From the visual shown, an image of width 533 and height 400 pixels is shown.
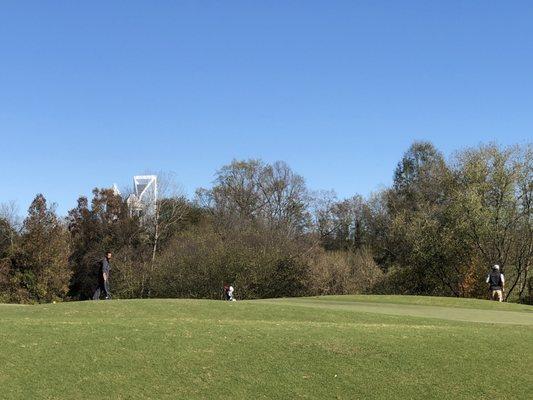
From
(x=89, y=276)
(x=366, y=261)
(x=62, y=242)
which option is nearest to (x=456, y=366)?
(x=366, y=261)

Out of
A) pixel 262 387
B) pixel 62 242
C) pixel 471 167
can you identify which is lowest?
pixel 262 387

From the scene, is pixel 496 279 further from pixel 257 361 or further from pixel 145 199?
pixel 145 199

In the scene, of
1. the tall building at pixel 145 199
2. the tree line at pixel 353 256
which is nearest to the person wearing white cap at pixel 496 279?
the tree line at pixel 353 256

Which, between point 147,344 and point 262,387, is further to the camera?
point 147,344

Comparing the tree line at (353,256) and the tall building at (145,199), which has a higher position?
the tall building at (145,199)

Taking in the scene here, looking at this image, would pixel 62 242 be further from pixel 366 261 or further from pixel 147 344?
pixel 147 344

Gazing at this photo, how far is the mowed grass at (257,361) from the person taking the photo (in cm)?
904

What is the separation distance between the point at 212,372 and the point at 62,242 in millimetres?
41089

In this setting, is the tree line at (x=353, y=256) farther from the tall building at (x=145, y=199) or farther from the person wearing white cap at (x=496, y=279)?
the person wearing white cap at (x=496, y=279)

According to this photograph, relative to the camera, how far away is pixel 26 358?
9688mm

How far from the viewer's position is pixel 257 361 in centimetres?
1018

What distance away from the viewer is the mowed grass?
904cm

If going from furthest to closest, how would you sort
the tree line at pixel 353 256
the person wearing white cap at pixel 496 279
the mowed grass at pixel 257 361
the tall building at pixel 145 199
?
the tall building at pixel 145 199 → the tree line at pixel 353 256 → the person wearing white cap at pixel 496 279 → the mowed grass at pixel 257 361

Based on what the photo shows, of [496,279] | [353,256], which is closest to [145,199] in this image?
[353,256]
